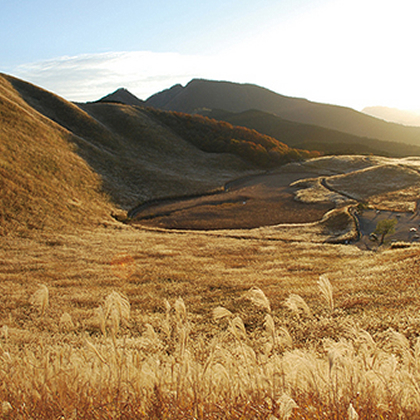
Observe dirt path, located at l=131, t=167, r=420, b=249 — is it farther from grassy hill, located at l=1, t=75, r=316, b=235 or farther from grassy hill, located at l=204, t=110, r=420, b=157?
grassy hill, located at l=204, t=110, r=420, b=157

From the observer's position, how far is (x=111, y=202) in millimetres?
43156

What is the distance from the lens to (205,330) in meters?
9.34

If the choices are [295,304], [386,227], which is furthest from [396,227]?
[295,304]

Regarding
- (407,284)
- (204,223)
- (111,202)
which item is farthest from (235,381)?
(111,202)

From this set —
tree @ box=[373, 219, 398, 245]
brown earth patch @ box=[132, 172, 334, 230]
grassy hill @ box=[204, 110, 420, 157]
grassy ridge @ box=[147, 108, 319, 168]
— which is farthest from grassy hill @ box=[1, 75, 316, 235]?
grassy hill @ box=[204, 110, 420, 157]

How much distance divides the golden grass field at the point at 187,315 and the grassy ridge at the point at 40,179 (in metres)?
0.24

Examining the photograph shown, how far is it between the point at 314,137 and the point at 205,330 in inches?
6176

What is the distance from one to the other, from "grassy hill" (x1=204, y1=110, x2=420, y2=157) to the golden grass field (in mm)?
83843

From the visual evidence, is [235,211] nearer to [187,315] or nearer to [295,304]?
[187,315]

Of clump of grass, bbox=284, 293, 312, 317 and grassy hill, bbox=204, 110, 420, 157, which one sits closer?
clump of grass, bbox=284, 293, 312, 317

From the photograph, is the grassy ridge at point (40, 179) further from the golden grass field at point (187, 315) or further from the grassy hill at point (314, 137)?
the grassy hill at point (314, 137)

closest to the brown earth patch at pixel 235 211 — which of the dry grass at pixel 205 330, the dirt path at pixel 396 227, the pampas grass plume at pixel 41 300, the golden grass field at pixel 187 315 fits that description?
the golden grass field at pixel 187 315

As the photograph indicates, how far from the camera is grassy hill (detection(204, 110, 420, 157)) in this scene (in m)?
119

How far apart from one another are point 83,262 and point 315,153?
248 feet
